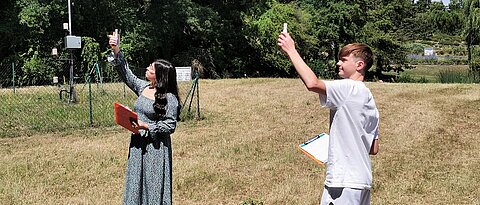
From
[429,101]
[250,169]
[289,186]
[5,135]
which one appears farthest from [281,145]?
[429,101]

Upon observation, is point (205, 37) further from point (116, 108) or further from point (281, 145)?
point (116, 108)

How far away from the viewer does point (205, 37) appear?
94.3 feet

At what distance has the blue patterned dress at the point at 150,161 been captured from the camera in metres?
4.09

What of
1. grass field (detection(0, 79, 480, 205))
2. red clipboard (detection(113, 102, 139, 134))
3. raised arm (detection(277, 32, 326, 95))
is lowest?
grass field (detection(0, 79, 480, 205))

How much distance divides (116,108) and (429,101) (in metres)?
14.2

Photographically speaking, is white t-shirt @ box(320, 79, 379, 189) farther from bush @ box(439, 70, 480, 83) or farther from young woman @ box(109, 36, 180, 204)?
bush @ box(439, 70, 480, 83)

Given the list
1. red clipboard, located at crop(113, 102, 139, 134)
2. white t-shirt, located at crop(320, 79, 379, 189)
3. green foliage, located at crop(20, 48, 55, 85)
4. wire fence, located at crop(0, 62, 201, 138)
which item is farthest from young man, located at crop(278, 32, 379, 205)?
green foliage, located at crop(20, 48, 55, 85)

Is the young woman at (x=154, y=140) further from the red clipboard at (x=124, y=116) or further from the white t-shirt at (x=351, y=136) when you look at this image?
the white t-shirt at (x=351, y=136)

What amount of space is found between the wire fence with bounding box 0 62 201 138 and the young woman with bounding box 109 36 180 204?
505 centimetres

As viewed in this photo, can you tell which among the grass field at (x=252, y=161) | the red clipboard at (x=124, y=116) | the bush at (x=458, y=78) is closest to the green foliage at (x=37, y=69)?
the grass field at (x=252, y=161)

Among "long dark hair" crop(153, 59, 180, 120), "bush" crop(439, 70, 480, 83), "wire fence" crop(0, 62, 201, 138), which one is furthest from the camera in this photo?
"bush" crop(439, 70, 480, 83)

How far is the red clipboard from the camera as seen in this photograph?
12.2ft

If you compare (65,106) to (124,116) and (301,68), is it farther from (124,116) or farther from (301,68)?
(301,68)

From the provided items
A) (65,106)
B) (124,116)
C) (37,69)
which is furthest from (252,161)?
(37,69)
